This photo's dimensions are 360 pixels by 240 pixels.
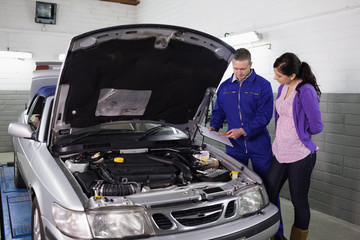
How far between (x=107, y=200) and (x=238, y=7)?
421 cm

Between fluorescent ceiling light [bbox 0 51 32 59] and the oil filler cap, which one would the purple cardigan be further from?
fluorescent ceiling light [bbox 0 51 32 59]

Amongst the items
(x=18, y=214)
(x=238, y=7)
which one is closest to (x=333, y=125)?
(x=238, y=7)

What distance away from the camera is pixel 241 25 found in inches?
201

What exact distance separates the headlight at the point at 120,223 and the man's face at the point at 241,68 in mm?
1629

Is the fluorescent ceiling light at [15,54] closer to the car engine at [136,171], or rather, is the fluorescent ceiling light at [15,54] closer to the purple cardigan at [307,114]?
the car engine at [136,171]

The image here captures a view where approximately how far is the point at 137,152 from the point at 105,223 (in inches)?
38.5

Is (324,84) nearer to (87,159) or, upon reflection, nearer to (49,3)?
(87,159)

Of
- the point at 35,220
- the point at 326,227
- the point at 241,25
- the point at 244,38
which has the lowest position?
the point at 326,227

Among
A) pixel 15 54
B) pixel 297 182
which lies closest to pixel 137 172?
pixel 297 182

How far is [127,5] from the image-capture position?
331 inches

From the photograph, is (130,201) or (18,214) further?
(18,214)

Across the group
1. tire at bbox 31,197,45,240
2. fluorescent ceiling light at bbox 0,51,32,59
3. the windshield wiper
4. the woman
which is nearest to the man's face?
the woman

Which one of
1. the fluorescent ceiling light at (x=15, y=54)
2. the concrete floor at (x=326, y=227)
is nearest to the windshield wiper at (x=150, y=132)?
the concrete floor at (x=326, y=227)

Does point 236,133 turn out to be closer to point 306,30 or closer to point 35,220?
point 35,220
